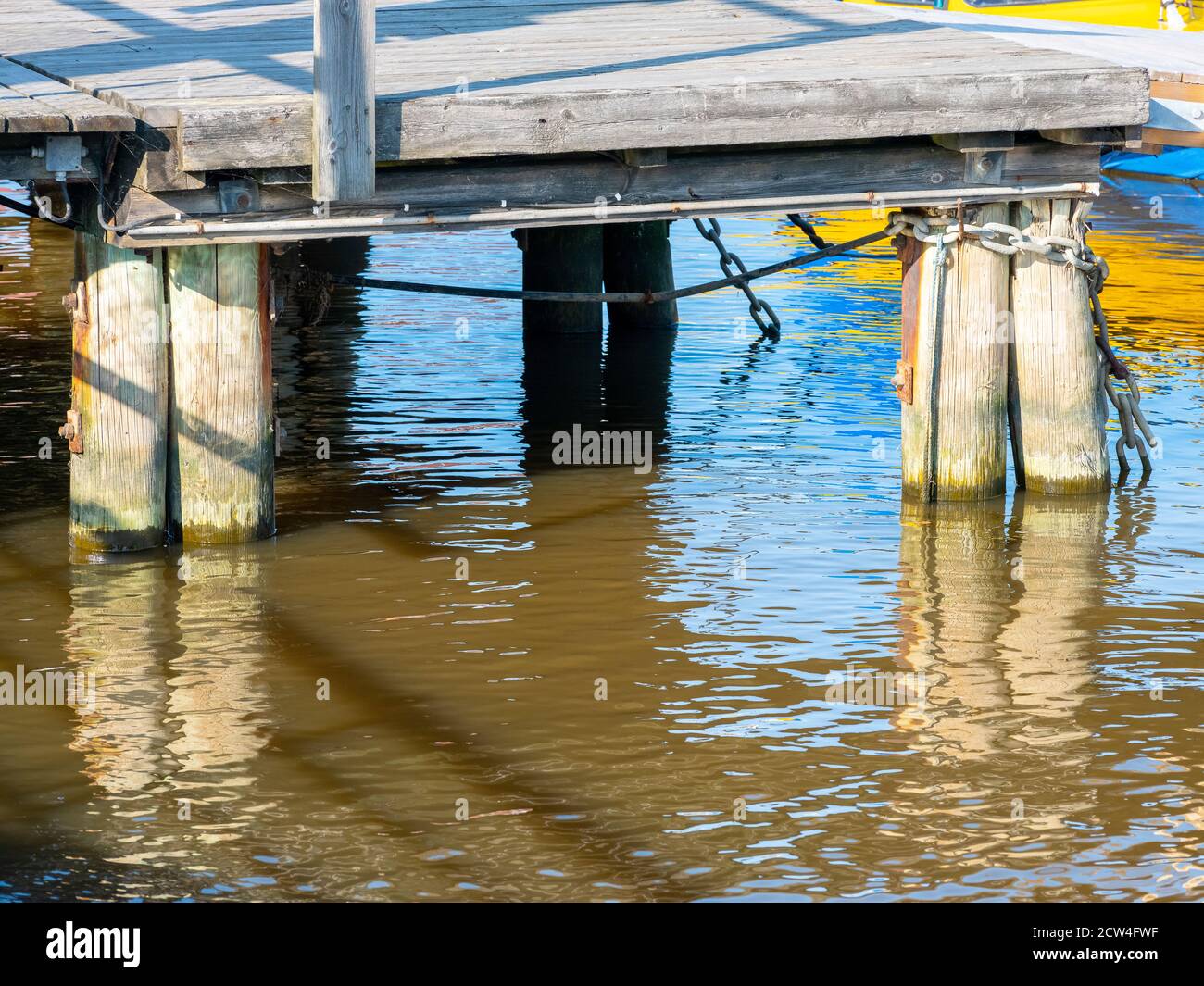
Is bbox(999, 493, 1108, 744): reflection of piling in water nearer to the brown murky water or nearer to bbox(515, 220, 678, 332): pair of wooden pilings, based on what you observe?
the brown murky water

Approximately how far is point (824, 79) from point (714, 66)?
729mm

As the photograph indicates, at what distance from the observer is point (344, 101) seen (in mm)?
7500

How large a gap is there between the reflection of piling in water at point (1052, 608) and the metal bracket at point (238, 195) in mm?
3673

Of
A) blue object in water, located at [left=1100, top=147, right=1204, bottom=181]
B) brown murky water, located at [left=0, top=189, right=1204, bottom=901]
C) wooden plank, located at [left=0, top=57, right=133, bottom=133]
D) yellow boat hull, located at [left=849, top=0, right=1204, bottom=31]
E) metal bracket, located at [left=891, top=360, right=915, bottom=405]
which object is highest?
yellow boat hull, located at [left=849, top=0, right=1204, bottom=31]

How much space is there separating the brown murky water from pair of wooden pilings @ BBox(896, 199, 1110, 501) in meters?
0.28

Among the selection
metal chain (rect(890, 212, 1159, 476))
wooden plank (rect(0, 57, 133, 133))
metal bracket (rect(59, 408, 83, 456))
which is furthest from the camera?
metal chain (rect(890, 212, 1159, 476))

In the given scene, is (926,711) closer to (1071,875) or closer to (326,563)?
(1071,875)

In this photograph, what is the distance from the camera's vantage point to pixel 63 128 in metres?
7.43

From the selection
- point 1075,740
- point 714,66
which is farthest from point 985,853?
point 714,66

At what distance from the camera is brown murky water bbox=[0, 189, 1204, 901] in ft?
19.1

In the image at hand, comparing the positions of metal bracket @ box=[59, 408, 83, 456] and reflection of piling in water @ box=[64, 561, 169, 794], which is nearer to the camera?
reflection of piling in water @ box=[64, 561, 169, 794]

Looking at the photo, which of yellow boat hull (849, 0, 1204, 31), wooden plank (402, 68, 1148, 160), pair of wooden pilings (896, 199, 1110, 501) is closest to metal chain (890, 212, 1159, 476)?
pair of wooden pilings (896, 199, 1110, 501)

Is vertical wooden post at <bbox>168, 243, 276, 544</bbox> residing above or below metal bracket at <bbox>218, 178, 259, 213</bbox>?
below

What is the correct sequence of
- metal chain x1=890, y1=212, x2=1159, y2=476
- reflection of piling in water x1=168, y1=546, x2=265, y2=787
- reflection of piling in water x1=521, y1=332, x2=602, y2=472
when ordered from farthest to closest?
reflection of piling in water x1=521, y1=332, x2=602, y2=472 < metal chain x1=890, y1=212, x2=1159, y2=476 < reflection of piling in water x1=168, y1=546, x2=265, y2=787
